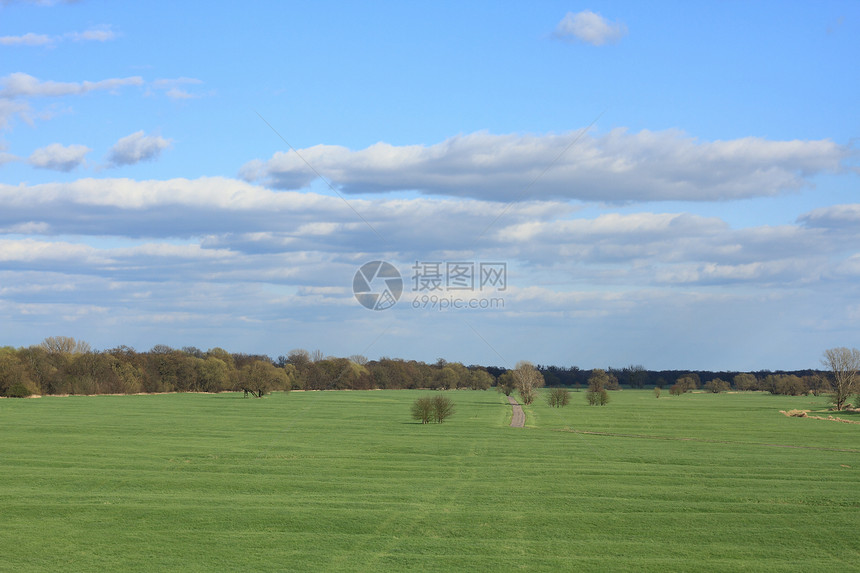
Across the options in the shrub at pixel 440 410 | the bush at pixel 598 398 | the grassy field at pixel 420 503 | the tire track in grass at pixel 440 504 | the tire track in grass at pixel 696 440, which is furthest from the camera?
the bush at pixel 598 398

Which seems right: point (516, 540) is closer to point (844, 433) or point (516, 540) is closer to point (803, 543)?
point (803, 543)

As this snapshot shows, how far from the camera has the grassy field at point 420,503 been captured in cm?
2198

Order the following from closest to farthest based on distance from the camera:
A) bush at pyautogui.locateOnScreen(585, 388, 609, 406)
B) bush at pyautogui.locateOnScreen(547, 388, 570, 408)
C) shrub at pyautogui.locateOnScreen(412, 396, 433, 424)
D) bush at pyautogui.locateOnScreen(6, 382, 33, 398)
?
shrub at pyautogui.locateOnScreen(412, 396, 433, 424), bush at pyautogui.locateOnScreen(6, 382, 33, 398), bush at pyautogui.locateOnScreen(547, 388, 570, 408), bush at pyautogui.locateOnScreen(585, 388, 609, 406)

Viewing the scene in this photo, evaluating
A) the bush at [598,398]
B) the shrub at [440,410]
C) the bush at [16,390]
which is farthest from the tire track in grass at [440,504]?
the bush at [16,390]

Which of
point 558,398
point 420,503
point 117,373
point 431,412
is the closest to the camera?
point 420,503

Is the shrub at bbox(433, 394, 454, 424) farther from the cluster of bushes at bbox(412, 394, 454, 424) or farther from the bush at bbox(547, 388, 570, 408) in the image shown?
the bush at bbox(547, 388, 570, 408)

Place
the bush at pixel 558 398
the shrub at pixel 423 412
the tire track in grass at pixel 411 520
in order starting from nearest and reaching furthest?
the tire track in grass at pixel 411 520 → the shrub at pixel 423 412 → the bush at pixel 558 398

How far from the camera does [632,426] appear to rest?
73.9 metres

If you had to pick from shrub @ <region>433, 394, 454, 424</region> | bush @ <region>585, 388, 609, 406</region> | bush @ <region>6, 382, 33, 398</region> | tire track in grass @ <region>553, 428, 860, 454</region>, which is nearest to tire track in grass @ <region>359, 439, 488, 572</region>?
tire track in grass @ <region>553, 428, 860, 454</region>

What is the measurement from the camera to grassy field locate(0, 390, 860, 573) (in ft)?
72.1

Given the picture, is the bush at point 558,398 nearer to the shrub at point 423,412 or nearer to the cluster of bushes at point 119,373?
the shrub at point 423,412

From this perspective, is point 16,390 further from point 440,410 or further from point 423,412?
point 440,410

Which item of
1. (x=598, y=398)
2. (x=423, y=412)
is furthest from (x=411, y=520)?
(x=598, y=398)

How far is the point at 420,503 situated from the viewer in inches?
1154
